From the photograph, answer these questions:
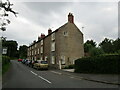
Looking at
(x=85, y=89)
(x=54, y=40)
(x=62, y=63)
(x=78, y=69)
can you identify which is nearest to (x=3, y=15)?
(x=85, y=89)

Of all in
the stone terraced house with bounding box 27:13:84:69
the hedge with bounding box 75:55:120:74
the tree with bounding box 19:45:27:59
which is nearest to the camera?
the hedge with bounding box 75:55:120:74

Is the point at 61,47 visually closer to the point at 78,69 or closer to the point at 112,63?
the point at 78,69

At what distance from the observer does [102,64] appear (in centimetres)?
2067

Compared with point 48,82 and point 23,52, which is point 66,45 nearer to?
point 48,82

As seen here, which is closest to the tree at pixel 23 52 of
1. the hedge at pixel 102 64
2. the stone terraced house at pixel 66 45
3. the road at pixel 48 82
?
the stone terraced house at pixel 66 45

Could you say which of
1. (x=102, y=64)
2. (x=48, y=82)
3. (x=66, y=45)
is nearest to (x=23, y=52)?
(x=66, y=45)

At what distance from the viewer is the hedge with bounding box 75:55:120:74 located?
64.8ft

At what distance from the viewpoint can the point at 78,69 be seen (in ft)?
79.2

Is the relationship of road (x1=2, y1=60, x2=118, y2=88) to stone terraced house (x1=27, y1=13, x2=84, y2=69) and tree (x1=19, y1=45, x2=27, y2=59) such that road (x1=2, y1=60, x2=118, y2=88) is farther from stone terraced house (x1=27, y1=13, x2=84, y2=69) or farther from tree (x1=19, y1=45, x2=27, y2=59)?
tree (x1=19, y1=45, x2=27, y2=59)

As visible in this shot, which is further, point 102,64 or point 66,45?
point 66,45

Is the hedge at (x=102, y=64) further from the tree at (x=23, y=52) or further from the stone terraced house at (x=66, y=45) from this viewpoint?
the tree at (x=23, y=52)

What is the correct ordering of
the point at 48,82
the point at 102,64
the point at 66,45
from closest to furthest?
1. the point at 48,82
2. the point at 102,64
3. the point at 66,45

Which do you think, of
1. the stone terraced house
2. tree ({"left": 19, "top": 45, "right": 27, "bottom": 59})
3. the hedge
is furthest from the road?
tree ({"left": 19, "top": 45, "right": 27, "bottom": 59})

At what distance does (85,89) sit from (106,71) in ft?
34.9
